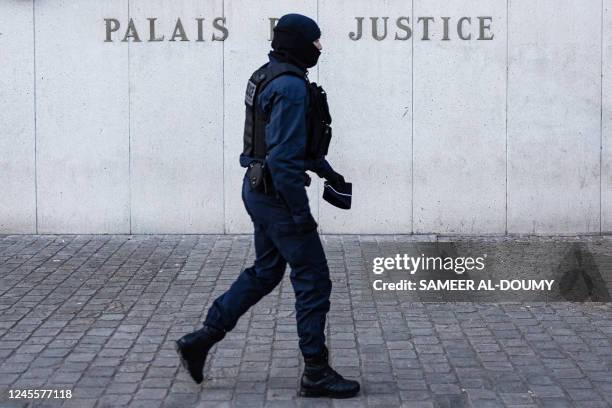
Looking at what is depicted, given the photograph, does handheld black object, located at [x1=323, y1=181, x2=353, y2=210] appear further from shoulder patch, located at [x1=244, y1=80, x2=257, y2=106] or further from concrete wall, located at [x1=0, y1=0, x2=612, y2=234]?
concrete wall, located at [x1=0, y1=0, x2=612, y2=234]

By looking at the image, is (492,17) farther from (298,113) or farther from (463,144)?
(298,113)

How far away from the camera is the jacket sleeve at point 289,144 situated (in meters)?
5.46

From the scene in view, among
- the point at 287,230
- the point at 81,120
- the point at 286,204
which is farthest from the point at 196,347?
the point at 81,120

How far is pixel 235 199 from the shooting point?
441 inches

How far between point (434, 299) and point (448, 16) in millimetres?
3836

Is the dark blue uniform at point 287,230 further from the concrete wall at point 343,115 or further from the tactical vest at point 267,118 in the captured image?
the concrete wall at point 343,115

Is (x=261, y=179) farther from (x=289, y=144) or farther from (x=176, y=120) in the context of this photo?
(x=176, y=120)

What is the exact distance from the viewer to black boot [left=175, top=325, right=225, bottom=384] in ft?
19.2

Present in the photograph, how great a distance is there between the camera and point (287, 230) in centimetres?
565

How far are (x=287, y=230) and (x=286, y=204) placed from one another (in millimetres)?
138

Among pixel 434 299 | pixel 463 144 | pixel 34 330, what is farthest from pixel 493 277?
pixel 34 330

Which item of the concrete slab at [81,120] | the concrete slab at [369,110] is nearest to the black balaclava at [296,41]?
the concrete slab at [369,110]

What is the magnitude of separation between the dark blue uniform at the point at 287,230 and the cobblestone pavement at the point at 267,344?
0.44 meters

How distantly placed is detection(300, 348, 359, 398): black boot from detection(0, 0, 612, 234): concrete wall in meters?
5.54
